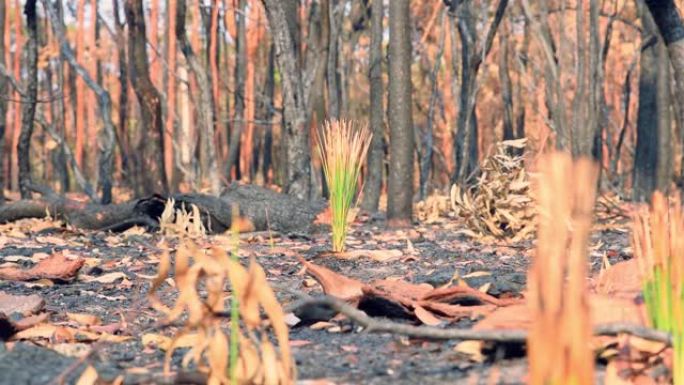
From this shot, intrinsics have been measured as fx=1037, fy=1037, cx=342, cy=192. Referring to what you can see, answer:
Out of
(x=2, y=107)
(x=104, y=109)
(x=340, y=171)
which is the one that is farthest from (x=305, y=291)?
(x=2, y=107)

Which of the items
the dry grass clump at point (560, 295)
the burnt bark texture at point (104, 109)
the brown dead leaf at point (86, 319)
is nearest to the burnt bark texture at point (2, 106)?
the burnt bark texture at point (104, 109)

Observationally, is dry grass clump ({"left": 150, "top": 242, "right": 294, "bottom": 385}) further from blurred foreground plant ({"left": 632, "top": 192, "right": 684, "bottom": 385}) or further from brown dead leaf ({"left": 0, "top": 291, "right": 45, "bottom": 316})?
brown dead leaf ({"left": 0, "top": 291, "right": 45, "bottom": 316})

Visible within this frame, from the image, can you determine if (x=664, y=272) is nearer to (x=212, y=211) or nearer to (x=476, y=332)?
(x=476, y=332)

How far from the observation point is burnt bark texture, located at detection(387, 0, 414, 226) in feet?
22.8

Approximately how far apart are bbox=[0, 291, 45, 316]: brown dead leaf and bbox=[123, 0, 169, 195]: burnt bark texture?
643 cm

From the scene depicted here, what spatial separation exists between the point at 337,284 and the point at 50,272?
5.31ft

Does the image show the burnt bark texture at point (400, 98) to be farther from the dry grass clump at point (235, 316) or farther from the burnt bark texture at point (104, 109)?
the dry grass clump at point (235, 316)

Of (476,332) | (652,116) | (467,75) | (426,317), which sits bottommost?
(426,317)

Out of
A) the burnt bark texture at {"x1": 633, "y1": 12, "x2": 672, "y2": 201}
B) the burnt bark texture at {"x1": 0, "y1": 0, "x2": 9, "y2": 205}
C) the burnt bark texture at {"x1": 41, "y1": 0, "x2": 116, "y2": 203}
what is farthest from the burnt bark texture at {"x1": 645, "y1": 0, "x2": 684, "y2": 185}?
the burnt bark texture at {"x1": 0, "y1": 0, "x2": 9, "y2": 205}

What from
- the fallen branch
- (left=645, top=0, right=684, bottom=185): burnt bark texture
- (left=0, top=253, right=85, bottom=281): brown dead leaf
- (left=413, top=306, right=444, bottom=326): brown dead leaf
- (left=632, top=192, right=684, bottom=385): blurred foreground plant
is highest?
(left=645, top=0, right=684, bottom=185): burnt bark texture

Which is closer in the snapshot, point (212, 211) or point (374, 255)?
point (374, 255)

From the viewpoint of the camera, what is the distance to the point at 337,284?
2.99 metres

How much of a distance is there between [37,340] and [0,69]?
8.10 metres

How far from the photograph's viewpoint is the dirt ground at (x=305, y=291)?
2.02 metres
